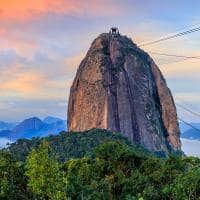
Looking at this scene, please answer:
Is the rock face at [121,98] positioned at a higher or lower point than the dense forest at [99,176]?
higher

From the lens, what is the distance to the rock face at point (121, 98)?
14838 cm

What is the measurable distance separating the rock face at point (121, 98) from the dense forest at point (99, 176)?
101 metres

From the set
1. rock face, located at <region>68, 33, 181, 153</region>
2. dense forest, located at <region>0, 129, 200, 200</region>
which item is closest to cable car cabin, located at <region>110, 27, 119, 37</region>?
rock face, located at <region>68, 33, 181, 153</region>

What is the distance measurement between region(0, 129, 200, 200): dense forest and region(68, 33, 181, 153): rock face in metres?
101

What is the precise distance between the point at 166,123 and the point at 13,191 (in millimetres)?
148055

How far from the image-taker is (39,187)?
17516 mm

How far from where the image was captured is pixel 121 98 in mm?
151125

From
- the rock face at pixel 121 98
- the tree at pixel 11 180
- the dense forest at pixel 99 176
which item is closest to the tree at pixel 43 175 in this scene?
the dense forest at pixel 99 176

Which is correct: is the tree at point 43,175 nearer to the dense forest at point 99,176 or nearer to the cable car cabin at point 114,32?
the dense forest at point 99,176

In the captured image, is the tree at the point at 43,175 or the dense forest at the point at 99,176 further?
the dense forest at the point at 99,176

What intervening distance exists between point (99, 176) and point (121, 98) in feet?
370

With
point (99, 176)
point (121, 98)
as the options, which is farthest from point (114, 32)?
point (99, 176)

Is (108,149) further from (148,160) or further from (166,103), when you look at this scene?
(166,103)

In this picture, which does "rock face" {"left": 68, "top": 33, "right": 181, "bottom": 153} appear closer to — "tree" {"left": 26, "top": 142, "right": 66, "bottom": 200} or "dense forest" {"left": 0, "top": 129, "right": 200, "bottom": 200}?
"dense forest" {"left": 0, "top": 129, "right": 200, "bottom": 200}
